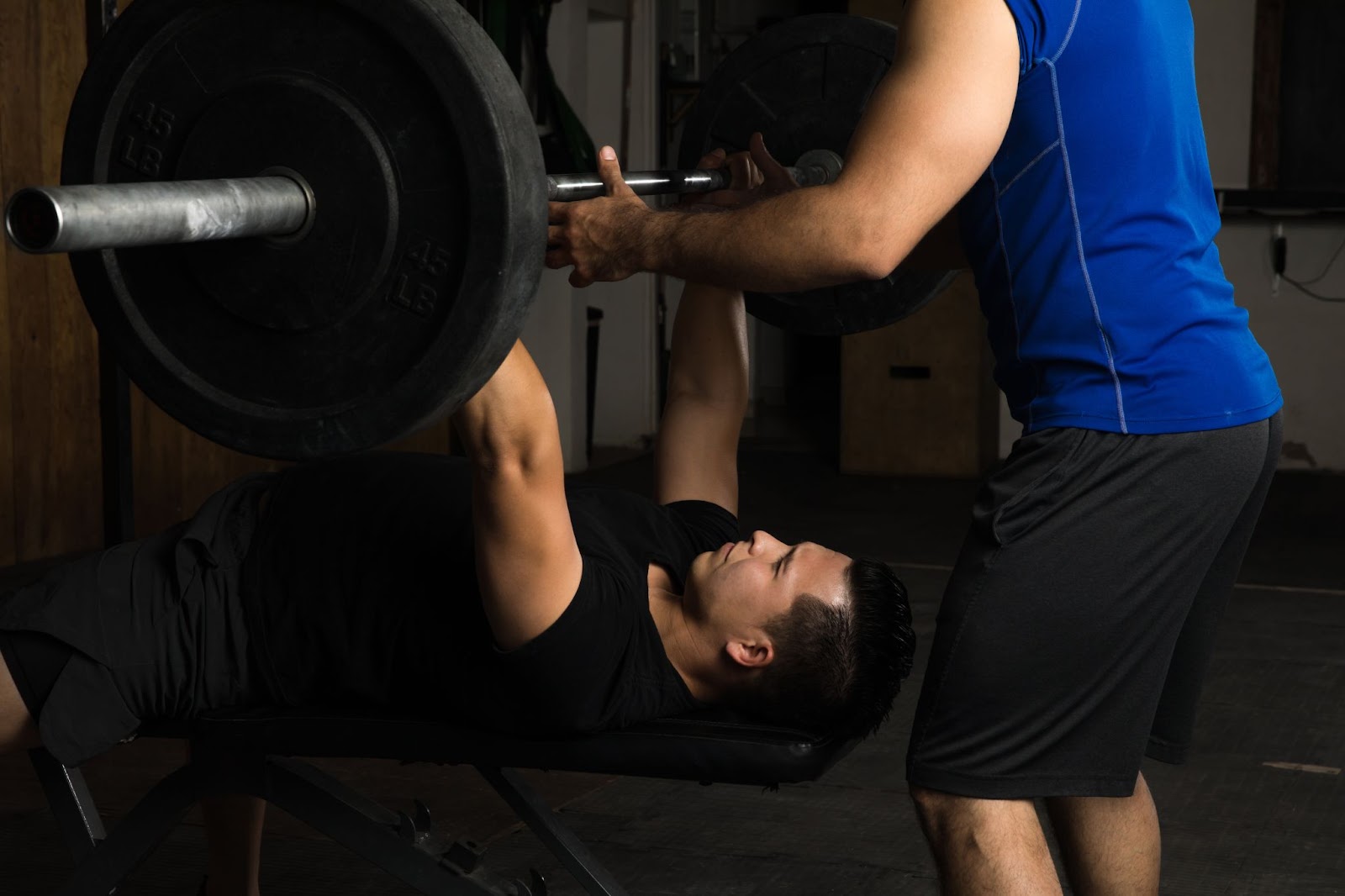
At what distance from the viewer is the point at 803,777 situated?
1601mm

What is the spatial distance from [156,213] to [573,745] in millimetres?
730

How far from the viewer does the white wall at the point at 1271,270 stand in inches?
239

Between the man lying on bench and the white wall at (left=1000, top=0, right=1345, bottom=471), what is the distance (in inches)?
Result: 192

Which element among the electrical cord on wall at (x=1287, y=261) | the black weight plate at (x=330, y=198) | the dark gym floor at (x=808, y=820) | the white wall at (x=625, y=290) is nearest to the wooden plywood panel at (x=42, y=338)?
the dark gym floor at (x=808, y=820)

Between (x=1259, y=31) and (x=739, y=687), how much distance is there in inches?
203

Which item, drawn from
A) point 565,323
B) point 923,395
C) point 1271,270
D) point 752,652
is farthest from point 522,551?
point 1271,270

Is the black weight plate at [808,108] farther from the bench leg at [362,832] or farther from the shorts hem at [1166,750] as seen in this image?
the bench leg at [362,832]

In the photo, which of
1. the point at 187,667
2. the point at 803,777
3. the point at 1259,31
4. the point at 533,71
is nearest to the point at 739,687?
the point at 803,777

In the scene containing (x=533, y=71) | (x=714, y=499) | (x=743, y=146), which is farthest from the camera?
(x=533, y=71)

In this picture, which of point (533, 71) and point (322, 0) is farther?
point (533, 71)

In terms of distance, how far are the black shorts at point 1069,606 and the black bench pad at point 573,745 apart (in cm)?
15

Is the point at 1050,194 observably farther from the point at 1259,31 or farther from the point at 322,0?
the point at 1259,31

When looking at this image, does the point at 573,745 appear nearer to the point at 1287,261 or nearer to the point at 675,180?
the point at 675,180

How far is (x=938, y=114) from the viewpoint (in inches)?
54.7
